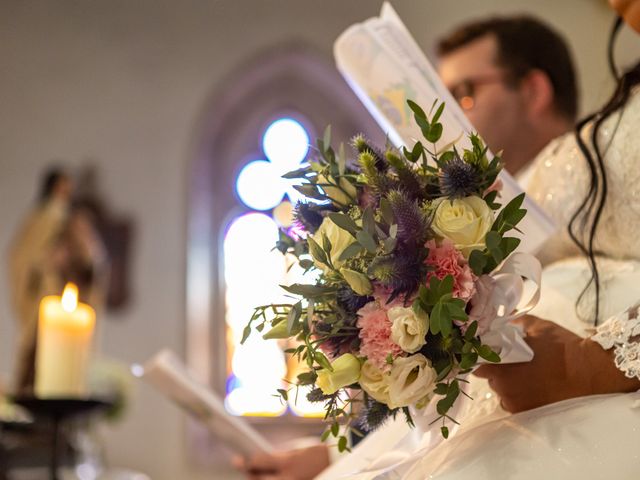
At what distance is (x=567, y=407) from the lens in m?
1.21

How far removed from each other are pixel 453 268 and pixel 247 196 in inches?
267

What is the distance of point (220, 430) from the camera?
7.36 feet

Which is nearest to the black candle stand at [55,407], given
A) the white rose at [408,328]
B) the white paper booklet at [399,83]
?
the white paper booklet at [399,83]

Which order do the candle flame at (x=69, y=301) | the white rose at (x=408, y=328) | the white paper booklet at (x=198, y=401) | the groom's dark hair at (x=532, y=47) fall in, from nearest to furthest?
the white rose at (x=408, y=328) < the white paper booklet at (x=198, y=401) < the candle flame at (x=69, y=301) < the groom's dark hair at (x=532, y=47)

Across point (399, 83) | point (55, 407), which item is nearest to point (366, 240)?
point (399, 83)

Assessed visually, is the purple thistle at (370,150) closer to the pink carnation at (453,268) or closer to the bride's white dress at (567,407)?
the pink carnation at (453,268)

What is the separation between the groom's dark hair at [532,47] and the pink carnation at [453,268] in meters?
1.63

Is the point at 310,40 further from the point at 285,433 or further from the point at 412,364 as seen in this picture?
the point at 412,364

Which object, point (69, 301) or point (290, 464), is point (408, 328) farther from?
point (69, 301)

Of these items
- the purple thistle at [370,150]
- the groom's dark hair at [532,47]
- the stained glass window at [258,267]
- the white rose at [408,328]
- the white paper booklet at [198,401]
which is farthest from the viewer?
the stained glass window at [258,267]

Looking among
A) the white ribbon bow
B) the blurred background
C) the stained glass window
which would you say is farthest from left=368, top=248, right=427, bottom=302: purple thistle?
the blurred background

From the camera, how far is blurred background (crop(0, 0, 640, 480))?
24.7 feet

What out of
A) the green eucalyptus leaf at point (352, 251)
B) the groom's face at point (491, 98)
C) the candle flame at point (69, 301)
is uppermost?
the groom's face at point (491, 98)

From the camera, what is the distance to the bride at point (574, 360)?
1157mm
